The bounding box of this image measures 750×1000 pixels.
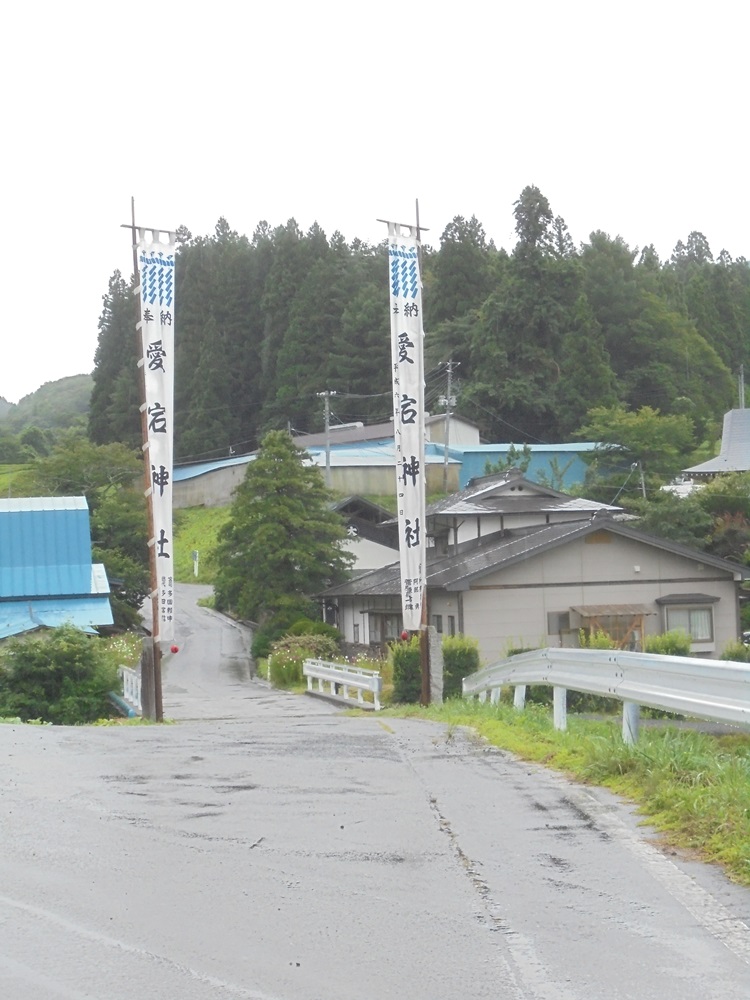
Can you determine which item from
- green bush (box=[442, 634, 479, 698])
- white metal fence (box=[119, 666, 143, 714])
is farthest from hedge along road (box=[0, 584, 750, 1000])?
white metal fence (box=[119, 666, 143, 714])

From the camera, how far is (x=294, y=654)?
125 ft

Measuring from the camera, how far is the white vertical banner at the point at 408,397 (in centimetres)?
2116

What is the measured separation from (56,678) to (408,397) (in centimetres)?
1153

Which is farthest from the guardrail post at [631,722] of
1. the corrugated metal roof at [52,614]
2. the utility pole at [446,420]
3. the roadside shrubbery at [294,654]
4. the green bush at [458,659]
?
the utility pole at [446,420]

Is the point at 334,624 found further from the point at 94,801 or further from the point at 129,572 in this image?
the point at 94,801

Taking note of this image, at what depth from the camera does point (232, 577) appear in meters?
45.6

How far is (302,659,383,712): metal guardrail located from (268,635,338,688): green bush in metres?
3.05

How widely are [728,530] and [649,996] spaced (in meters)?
44.9

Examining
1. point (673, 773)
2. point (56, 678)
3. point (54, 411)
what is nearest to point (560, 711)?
point (673, 773)

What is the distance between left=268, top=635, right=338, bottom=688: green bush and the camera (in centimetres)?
3700

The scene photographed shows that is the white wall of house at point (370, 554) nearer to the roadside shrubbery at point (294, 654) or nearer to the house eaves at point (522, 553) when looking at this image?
the roadside shrubbery at point (294, 654)

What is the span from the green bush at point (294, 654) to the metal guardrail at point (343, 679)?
305 centimetres

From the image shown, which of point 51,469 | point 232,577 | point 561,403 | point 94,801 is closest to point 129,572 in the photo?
point 232,577

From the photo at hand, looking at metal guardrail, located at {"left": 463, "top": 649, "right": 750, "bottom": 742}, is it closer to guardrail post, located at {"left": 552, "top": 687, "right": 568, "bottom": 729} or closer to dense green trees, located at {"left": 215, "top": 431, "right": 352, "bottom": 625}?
guardrail post, located at {"left": 552, "top": 687, "right": 568, "bottom": 729}
